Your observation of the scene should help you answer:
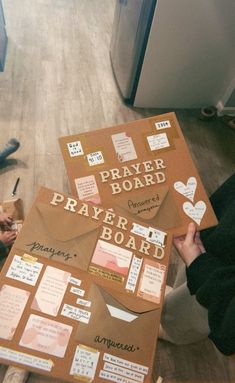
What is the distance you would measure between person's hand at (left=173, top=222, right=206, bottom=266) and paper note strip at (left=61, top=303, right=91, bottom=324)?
0.33 meters

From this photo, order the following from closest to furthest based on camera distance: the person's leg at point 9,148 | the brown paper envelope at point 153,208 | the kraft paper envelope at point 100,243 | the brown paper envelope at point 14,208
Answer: the kraft paper envelope at point 100,243 → the brown paper envelope at point 153,208 → the brown paper envelope at point 14,208 → the person's leg at point 9,148

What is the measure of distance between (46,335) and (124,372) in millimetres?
179

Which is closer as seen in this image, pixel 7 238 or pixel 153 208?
pixel 153 208

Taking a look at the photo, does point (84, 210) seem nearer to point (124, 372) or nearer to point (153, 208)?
point (153, 208)

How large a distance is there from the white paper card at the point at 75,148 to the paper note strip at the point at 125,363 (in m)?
0.51

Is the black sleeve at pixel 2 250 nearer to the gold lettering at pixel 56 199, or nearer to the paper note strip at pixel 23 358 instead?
the gold lettering at pixel 56 199

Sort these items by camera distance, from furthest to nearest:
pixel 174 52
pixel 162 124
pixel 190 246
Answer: pixel 174 52
pixel 162 124
pixel 190 246

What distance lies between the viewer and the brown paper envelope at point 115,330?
0.65 metres

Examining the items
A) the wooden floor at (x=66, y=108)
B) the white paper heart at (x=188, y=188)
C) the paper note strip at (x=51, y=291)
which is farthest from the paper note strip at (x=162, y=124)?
the wooden floor at (x=66, y=108)

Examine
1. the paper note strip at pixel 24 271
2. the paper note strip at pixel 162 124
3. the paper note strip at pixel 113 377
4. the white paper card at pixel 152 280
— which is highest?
the paper note strip at pixel 162 124

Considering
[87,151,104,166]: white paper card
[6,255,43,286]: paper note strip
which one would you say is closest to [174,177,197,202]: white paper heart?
[87,151,104,166]: white paper card

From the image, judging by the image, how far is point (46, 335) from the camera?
25.0 inches

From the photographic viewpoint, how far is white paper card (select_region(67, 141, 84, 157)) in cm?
89

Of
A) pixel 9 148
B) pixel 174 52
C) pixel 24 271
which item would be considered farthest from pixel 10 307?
pixel 174 52
